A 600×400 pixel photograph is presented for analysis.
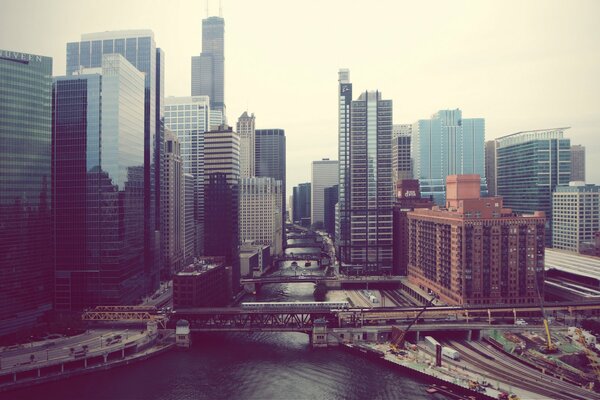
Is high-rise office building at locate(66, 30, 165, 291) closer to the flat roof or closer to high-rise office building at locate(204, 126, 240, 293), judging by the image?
high-rise office building at locate(204, 126, 240, 293)

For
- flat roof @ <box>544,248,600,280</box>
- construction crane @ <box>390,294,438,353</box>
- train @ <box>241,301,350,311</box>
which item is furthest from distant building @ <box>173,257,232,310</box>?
flat roof @ <box>544,248,600,280</box>

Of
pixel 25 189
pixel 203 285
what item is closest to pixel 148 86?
pixel 25 189

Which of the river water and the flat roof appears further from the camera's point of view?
the flat roof

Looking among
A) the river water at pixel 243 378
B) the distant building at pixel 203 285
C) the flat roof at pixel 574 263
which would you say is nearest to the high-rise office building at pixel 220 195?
the distant building at pixel 203 285

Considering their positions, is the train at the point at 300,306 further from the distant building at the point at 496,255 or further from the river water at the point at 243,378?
the distant building at the point at 496,255

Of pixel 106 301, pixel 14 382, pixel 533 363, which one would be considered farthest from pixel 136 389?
pixel 533 363

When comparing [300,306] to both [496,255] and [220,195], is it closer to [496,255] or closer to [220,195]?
[496,255]
